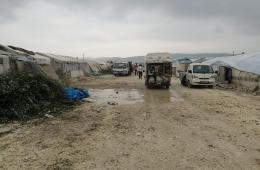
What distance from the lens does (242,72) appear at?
2931 centimetres

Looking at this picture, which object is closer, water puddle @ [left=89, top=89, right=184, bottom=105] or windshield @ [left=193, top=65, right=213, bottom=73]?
water puddle @ [left=89, top=89, right=184, bottom=105]

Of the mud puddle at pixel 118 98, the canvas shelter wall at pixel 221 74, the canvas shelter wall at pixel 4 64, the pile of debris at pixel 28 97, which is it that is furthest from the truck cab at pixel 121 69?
the pile of debris at pixel 28 97

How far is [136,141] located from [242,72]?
22665 millimetres

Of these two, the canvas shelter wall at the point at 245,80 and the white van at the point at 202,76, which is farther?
the white van at the point at 202,76

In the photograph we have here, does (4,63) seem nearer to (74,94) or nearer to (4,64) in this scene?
(4,64)

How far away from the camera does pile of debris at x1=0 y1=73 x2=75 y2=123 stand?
40.2 feet

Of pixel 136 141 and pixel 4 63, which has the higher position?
pixel 4 63

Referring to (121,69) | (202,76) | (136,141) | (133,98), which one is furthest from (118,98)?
(121,69)

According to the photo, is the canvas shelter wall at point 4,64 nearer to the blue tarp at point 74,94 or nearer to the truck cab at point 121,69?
the blue tarp at point 74,94

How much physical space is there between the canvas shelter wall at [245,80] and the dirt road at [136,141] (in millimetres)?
12940

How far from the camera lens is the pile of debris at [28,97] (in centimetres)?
1226

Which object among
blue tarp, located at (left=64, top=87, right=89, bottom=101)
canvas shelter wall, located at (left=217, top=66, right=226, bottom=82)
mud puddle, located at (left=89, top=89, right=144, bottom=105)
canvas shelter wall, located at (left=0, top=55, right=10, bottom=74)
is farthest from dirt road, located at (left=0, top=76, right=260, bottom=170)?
canvas shelter wall, located at (left=217, top=66, right=226, bottom=82)

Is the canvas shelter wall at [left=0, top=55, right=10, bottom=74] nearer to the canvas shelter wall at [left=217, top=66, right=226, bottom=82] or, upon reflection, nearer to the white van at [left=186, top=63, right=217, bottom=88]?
the white van at [left=186, top=63, right=217, bottom=88]

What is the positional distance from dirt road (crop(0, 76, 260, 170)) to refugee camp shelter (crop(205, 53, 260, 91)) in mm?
13675
